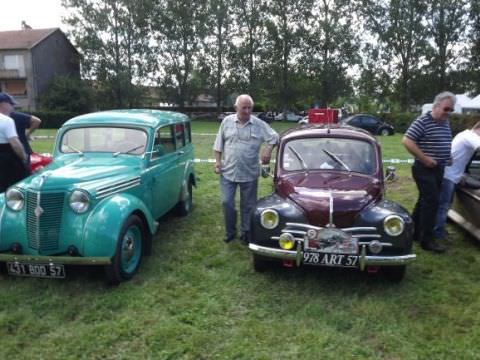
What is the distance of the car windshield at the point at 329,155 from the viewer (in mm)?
5137

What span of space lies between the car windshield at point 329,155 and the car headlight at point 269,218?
1070 millimetres

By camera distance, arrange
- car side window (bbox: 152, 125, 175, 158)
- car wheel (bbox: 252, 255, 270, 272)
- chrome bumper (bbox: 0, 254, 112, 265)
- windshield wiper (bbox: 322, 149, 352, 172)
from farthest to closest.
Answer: car side window (bbox: 152, 125, 175, 158) < windshield wiper (bbox: 322, 149, 352, 172) < car wheel (bbox: 252, 255, 270, 272) < chrome bumper (bbox: 0, 254, 112, 265)

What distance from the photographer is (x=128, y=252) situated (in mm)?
4559

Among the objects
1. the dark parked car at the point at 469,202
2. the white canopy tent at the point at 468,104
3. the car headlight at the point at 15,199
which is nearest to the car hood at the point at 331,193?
the dark parked car at the point at 469,202

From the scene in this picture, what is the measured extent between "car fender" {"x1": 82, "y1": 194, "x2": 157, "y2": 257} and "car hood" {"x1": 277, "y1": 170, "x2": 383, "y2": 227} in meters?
1.85

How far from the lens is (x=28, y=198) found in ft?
13.7

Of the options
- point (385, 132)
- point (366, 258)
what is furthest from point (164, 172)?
point (385, 132)

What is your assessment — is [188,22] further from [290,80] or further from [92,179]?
[92,179]

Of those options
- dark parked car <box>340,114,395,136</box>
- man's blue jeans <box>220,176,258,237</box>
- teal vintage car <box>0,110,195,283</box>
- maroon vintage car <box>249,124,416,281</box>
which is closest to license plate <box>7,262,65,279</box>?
teal vintage car <box>0,110,195,283</box>

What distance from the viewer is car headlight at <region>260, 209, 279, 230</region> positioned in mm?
4285

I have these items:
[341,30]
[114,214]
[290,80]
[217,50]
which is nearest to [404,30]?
[341,30]

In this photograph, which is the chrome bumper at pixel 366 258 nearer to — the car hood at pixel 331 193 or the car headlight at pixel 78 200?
the car hood at pixel 331 193

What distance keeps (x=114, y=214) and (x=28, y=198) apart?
87cm

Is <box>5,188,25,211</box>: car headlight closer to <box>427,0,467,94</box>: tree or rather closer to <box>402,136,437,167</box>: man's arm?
<box>402,136,437,167</box>: man's arm
